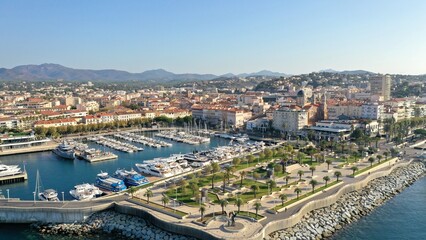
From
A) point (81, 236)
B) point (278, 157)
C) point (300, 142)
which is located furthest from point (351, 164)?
point (81, 236)

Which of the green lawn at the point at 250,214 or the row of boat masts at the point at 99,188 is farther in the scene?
the row of boat masts at the point at 99,188

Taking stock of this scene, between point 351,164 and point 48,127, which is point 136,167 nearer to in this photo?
point 351,164

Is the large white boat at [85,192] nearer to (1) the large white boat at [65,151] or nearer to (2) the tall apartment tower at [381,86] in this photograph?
(1) the large white boat at [65,151]

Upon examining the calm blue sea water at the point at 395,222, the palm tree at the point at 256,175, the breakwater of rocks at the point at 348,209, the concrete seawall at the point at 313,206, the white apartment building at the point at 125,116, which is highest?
the white apartment building at the point at 125,116

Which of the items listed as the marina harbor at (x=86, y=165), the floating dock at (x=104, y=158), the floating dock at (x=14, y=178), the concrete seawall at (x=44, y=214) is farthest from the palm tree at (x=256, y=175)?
the floating dock at (x=14, y=178)

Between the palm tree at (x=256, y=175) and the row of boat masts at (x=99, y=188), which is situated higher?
the palm tree at (x=256, y=175)

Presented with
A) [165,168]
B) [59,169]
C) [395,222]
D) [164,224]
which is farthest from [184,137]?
[395,222]
